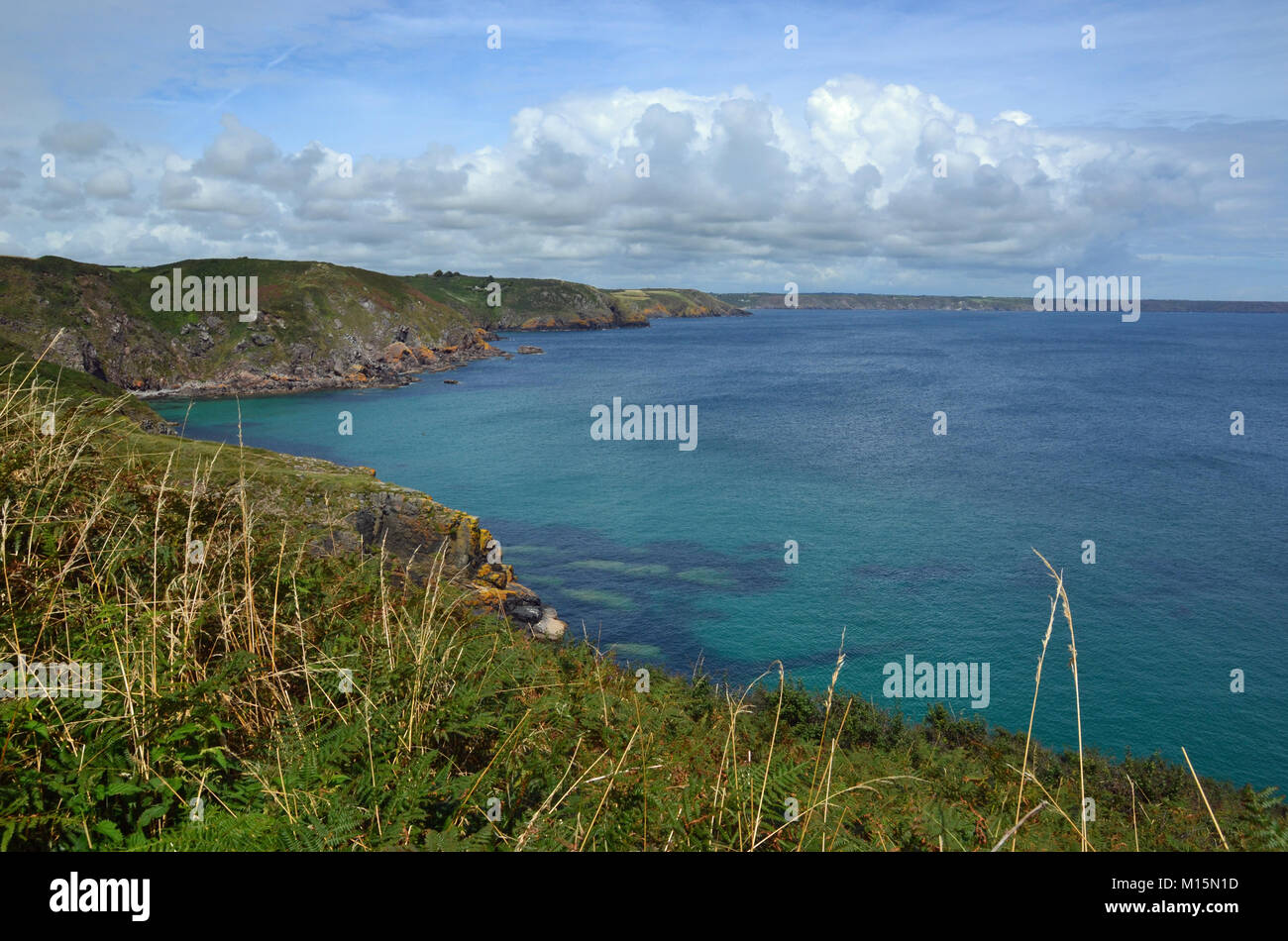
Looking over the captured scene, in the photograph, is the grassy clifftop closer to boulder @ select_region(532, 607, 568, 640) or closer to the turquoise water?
the turquoise water

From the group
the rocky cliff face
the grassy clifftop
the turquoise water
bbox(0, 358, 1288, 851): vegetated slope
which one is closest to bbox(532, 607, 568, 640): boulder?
the rocky cliff face

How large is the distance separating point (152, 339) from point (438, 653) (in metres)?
142

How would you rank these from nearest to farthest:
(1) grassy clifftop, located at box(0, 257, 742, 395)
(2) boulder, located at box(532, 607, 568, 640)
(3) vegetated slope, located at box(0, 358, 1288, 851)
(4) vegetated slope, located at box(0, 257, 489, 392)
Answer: (3) vegetated slope, located at box(0, 358, 1288, 851) → (2) boulder, located at box(532, 607, 568, 640) → (4) vegetated slope, located at box(0, 257, 489, 392) → (1) grassy clifftop, located at box(0, 257, 742, 395)

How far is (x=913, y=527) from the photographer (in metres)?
49.4

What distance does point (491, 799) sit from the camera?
4.07 meters

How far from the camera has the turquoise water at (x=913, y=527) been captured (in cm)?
3222

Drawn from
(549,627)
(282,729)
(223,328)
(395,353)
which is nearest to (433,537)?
(549,627)

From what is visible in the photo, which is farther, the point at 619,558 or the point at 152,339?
the point at 152,339

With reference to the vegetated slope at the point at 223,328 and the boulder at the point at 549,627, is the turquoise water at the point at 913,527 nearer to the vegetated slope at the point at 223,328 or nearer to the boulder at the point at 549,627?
the boulder at the point at 549,627

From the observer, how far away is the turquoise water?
3222 cm

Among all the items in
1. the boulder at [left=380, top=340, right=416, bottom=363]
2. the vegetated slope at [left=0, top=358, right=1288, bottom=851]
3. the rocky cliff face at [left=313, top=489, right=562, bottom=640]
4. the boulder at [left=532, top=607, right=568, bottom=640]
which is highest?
the boulder at [left=380, top=340, right=416, bottom=363]

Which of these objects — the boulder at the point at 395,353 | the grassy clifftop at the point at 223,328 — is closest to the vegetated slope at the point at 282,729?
the grassy clifftop at the point at 223,328
